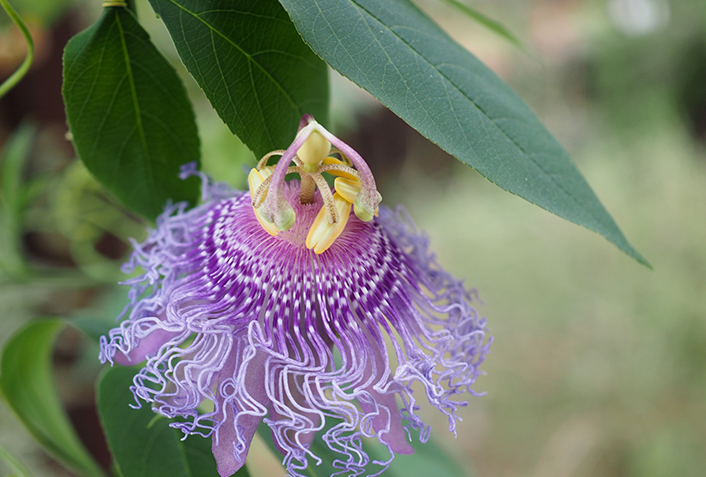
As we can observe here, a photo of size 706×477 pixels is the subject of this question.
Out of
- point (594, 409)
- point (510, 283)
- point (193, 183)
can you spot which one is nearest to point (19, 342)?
point (193, 183)

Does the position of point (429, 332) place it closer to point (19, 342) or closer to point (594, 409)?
point (19, 342)

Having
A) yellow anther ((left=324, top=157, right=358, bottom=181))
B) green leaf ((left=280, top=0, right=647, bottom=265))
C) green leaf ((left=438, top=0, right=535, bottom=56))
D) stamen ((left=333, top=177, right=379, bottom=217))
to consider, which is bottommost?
stamen ((left=333, top=177, right=379, bottom=217))

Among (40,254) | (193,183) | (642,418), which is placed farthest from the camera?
(642,418)

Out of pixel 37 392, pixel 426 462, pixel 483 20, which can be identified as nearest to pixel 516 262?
pixel 426 462

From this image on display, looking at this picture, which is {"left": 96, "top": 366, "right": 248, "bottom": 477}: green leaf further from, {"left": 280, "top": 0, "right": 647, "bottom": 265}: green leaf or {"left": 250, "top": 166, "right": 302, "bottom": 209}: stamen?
{"left": 280, "top": 0, "right": 647, "bottom": 265}: green leaf

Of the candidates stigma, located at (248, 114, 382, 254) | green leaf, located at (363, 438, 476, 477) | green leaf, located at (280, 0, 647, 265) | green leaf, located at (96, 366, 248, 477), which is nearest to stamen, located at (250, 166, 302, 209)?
stigma, located at (248, 114, 382, 254)
